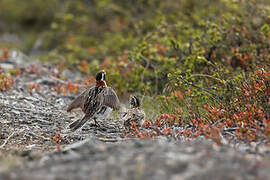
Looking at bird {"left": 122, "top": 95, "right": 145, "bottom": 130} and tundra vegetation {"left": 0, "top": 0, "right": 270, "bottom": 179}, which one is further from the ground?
tundra vegetation {"left": 0, "top": 0, "right": 270, "bottom": 179}

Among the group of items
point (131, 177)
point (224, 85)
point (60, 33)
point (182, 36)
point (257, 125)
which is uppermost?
point (60, 33)

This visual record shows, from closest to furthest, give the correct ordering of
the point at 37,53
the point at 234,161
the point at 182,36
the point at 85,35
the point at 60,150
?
the point at 234,161, the point at 60,150, the point at 182,36, the point at 85,35, the point at 37,53

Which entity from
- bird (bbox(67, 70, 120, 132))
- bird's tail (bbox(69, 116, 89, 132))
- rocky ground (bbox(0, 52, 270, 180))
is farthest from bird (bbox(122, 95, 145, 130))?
bird's tail (bbox(69, 116, 89, 132))

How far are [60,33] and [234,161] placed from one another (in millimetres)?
13738

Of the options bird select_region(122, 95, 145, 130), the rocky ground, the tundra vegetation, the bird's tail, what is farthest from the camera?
bird select_region(122, 95, 145, 130)

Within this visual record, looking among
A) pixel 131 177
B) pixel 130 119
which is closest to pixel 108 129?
pixel 130 119

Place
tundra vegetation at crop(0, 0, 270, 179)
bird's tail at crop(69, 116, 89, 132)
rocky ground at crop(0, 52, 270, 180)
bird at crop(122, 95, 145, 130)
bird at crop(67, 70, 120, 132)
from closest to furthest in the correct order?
1. rocky ground at crop(0, 52, 270, 180)
2. tundra vegetation at crop(0, 0, 270, 179)
3. bird's tail at crop(69, 116, 89, 132)
4. bird at crop(122, 95, 145, 130)
5. bird at crop(67, 70, 120, 132)

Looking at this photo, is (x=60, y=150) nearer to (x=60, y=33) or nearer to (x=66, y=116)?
(x=66, y=116)

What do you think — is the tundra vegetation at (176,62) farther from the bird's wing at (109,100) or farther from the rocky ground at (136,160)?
the bird's wing at (109,100)

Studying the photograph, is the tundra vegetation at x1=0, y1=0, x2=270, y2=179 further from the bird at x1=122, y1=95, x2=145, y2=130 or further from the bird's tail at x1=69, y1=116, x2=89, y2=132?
the bird's tail at x1=69, y1=116, x2=89, y2=132

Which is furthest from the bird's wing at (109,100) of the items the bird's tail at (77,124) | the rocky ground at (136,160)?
the rocky ground at (136,160)

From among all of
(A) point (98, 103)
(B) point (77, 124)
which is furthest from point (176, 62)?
(B) point (77, 124)

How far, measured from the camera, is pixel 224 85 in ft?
25.4

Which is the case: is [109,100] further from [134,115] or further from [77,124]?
[77,124]
